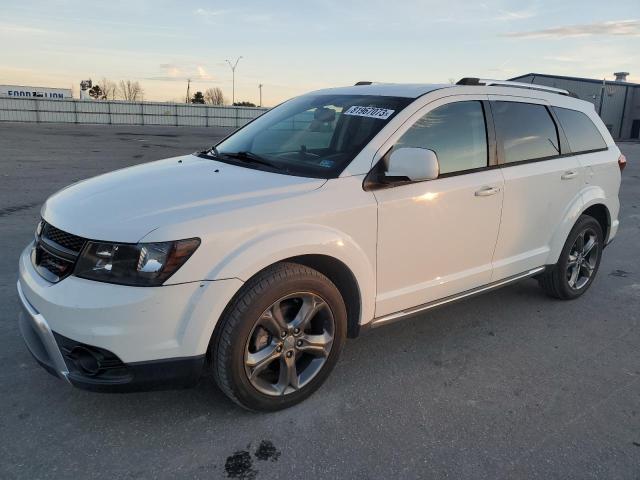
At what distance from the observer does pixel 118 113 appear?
1912 inches

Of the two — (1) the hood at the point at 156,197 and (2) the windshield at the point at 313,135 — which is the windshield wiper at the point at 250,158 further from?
(1) the hood at the point at 156,197

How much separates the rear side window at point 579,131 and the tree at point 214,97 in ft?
350

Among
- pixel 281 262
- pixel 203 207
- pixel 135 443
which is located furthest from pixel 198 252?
pixel 135 443

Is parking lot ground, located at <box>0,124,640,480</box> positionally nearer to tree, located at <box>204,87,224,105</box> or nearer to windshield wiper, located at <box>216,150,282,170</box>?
windshield wiper, located at <box>216,150,282,170</box>

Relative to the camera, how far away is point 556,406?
306 centimetres

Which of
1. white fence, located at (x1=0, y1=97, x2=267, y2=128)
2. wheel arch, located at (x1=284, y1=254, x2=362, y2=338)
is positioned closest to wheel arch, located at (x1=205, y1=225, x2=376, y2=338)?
wheel arch, located at (x1=284, y1=254, x2=362, y2=338)

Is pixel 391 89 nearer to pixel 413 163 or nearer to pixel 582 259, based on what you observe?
pixel 413 163

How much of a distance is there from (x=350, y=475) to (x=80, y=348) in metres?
1.38

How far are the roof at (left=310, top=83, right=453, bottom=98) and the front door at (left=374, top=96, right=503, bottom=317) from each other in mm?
155

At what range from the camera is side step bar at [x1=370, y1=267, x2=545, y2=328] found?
3.29 metres

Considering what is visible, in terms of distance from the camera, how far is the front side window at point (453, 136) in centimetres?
338

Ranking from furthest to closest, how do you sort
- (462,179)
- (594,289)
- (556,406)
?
(594,289), (462,179), (556,406)

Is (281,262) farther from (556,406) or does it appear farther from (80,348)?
(556,406)

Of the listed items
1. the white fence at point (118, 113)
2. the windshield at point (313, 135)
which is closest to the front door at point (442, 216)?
the windshield at point (313, 135)
